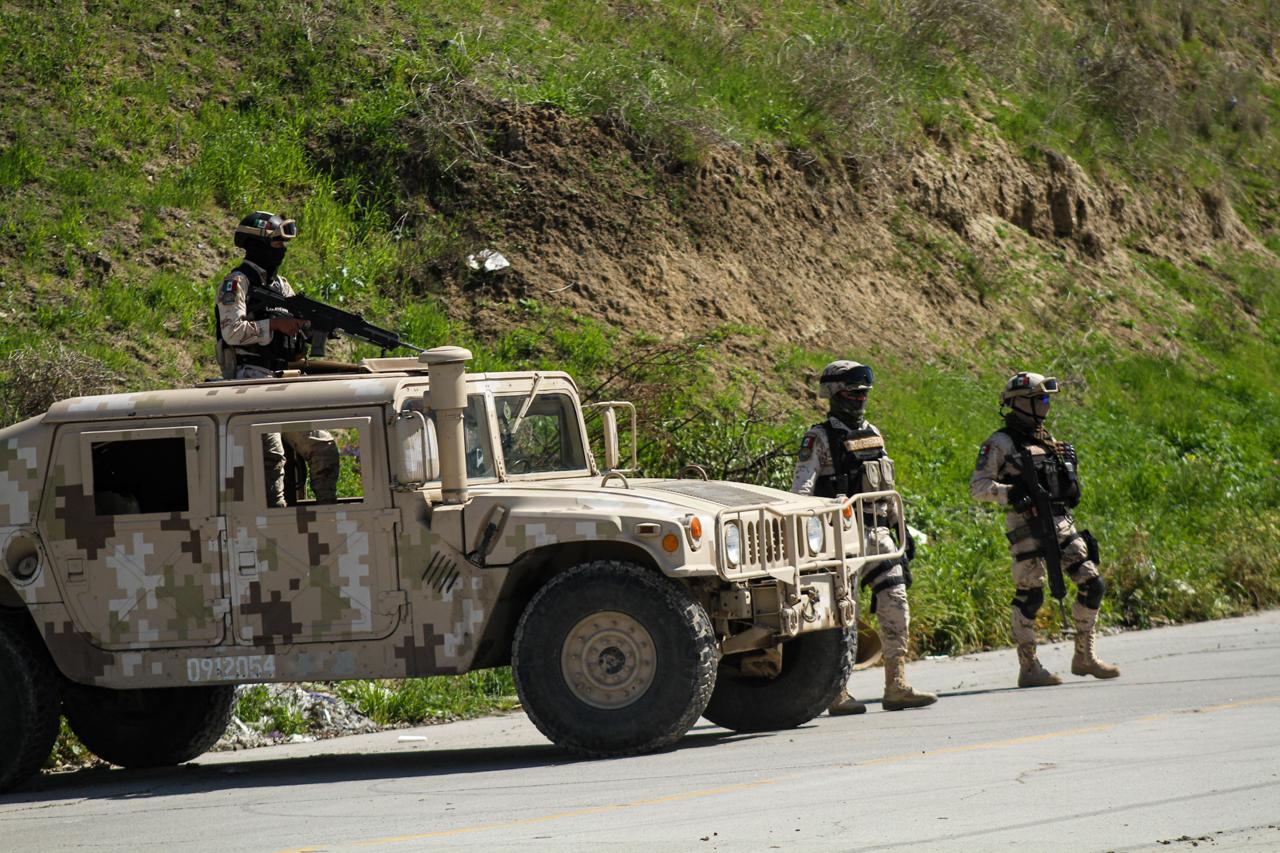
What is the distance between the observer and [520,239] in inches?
715

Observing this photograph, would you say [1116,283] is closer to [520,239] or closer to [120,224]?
[520,239]

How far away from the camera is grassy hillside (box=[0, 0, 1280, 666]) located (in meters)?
15.8

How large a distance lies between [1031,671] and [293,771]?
16.3 ft

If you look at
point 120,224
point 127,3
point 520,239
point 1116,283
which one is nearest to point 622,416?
point 520,239

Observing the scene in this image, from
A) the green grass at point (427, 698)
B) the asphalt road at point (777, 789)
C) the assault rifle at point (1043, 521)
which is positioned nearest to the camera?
the asphalt road at point (777, 789)

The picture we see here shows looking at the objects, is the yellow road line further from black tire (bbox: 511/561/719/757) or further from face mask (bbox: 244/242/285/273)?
face mask (bbox: 244/242/285/273)

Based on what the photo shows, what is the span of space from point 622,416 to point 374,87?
611 cm

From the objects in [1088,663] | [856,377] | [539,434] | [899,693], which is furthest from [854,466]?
[1088,663]

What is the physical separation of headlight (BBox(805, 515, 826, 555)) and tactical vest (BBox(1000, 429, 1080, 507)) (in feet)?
9.36

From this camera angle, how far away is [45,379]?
1335 centimetres

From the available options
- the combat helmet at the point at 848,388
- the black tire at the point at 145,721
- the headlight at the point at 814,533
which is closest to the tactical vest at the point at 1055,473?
the combat helmet at the point at 848,388

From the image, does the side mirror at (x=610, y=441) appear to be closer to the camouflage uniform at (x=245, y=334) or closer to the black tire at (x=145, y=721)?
the camouflage uniform at (x=245, y=334)

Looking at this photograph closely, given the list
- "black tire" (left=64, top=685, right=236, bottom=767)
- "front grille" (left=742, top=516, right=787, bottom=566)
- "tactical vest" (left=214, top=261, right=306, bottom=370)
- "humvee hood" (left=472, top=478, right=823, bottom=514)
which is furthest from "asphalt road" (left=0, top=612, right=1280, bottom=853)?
"tactical vest" (left=214, top=261, right=306, bottom=370)

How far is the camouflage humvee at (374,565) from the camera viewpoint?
8.27m
